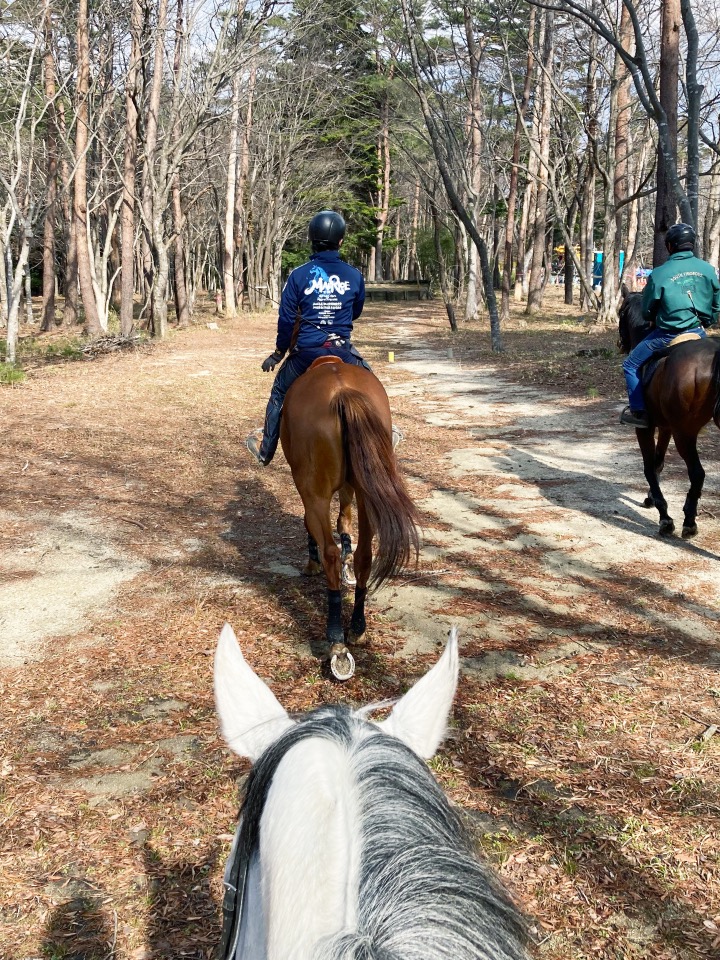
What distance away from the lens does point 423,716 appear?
1291mm

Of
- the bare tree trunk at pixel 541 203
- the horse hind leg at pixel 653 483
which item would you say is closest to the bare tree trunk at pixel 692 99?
the horse hind leg at pixel 653 483

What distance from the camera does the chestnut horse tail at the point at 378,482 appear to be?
3785 mm

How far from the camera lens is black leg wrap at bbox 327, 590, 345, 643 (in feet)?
13.5

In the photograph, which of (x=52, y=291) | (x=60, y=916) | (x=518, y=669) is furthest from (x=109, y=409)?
(x=52, y=291)

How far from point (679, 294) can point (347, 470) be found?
3.53 m

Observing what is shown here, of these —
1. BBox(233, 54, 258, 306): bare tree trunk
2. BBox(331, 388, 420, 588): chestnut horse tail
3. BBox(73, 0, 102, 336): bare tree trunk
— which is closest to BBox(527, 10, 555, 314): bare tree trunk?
BBox(233, 54, 258, 306): bare tree trunk

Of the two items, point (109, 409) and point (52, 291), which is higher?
point (52, 291)

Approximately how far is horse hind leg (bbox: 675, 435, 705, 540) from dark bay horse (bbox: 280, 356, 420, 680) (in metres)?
2.95

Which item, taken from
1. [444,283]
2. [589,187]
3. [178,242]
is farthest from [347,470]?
[589,187]

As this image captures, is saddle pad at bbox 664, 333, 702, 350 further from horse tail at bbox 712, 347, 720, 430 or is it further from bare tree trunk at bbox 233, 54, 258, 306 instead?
bare tree trunk at bbox 233, 54, 258, 306

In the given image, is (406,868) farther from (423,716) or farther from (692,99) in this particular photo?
(692,99)

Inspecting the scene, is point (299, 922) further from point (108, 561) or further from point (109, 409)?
point (109, 409)

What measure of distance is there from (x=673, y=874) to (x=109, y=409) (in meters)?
10.1

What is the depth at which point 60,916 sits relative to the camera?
2449 mm
